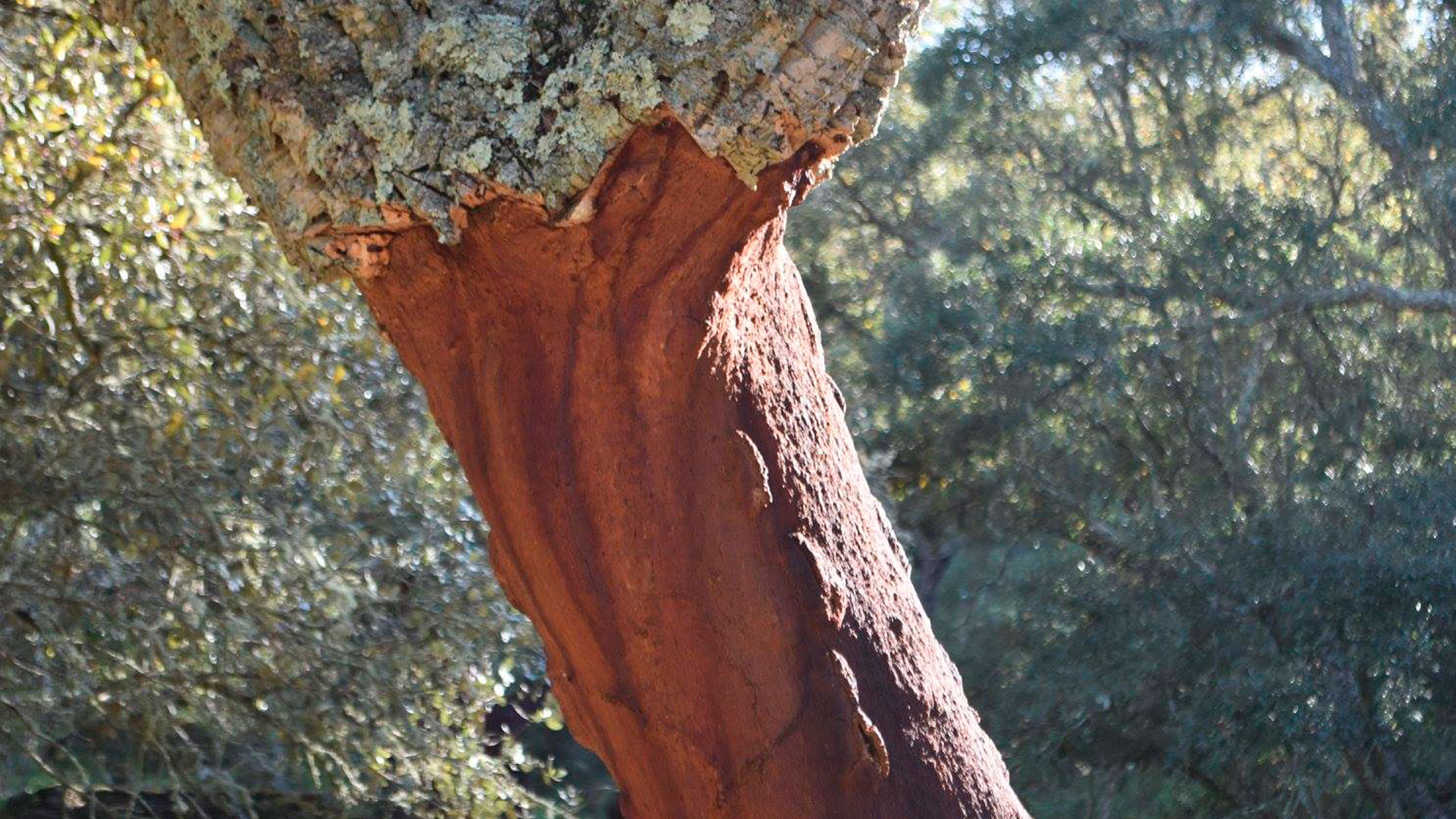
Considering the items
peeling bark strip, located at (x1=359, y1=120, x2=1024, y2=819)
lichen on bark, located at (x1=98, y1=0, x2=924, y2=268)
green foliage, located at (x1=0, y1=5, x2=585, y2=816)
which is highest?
green foliage, located at (x1=0, y1=5, x2=585, y2=816)

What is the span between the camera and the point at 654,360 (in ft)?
4.83

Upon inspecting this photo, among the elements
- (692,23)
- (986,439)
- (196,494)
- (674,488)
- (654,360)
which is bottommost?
(674,488)

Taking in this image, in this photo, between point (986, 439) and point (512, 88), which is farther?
point (986, 439)

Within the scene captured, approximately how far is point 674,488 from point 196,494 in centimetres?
327

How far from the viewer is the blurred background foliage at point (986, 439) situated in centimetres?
432

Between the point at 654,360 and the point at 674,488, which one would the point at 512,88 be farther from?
the point at 674,488

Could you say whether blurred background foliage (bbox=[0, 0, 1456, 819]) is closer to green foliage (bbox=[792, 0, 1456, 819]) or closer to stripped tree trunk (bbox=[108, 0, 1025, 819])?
green foliage (bbox=[792, 0, 1456, 819])

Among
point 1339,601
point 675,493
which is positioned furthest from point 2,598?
point 1339,601

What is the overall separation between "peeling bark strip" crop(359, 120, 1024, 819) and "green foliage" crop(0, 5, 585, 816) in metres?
2.79

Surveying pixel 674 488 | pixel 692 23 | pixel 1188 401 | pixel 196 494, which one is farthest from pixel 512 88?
pixel 1188 401

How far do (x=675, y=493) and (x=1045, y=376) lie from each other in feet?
22.4

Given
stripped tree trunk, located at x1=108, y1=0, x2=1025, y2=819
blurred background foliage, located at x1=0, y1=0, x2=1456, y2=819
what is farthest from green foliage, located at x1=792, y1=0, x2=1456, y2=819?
stripped tree trunk, located at x1=108, y1=0, x2=1025, y2=819

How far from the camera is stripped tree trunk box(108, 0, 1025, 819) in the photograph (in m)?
1.39

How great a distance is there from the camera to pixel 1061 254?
8328mm
